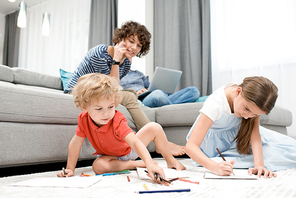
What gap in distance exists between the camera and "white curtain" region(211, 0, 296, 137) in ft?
8.18

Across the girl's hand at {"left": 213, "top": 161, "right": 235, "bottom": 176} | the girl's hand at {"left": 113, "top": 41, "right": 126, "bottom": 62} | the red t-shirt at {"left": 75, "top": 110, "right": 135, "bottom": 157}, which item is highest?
→ the girl's hand at {"left": 113, "top": 41, "right": 126, "bottom": 62}

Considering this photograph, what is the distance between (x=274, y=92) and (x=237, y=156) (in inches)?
15.5

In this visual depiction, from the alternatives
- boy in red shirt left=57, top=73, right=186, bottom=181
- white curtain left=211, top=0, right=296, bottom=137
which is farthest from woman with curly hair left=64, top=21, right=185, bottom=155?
white curtain left=211, top=0, right=296, bottom=137

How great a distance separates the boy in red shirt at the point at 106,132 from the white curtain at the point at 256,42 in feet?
6.30

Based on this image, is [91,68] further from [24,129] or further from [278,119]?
[278,119]


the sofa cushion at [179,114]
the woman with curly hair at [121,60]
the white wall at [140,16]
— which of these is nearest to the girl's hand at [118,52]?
the woman with curly hair at [121,60]

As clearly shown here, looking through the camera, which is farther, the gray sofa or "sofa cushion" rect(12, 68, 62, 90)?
"sofa cushion" rect(12, 68, 62, 90)

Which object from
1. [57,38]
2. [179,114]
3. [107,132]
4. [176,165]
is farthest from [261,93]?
[57,38]

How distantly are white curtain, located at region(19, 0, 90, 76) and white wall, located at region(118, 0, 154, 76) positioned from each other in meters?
1.03

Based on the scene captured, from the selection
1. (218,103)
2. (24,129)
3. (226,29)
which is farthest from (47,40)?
(218,103)

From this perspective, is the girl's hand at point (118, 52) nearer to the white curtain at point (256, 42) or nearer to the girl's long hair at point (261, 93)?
the girl's long hair at point (261, 93)

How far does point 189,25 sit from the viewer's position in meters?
3.06

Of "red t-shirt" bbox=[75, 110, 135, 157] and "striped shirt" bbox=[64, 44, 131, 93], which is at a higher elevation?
"striped shirt" bbox=[64, 44, 131, 93]

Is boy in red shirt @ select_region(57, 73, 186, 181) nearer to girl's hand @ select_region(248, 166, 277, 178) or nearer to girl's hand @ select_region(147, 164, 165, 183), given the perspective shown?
girl's hand @ select_region(147, 164, 165, 183)
